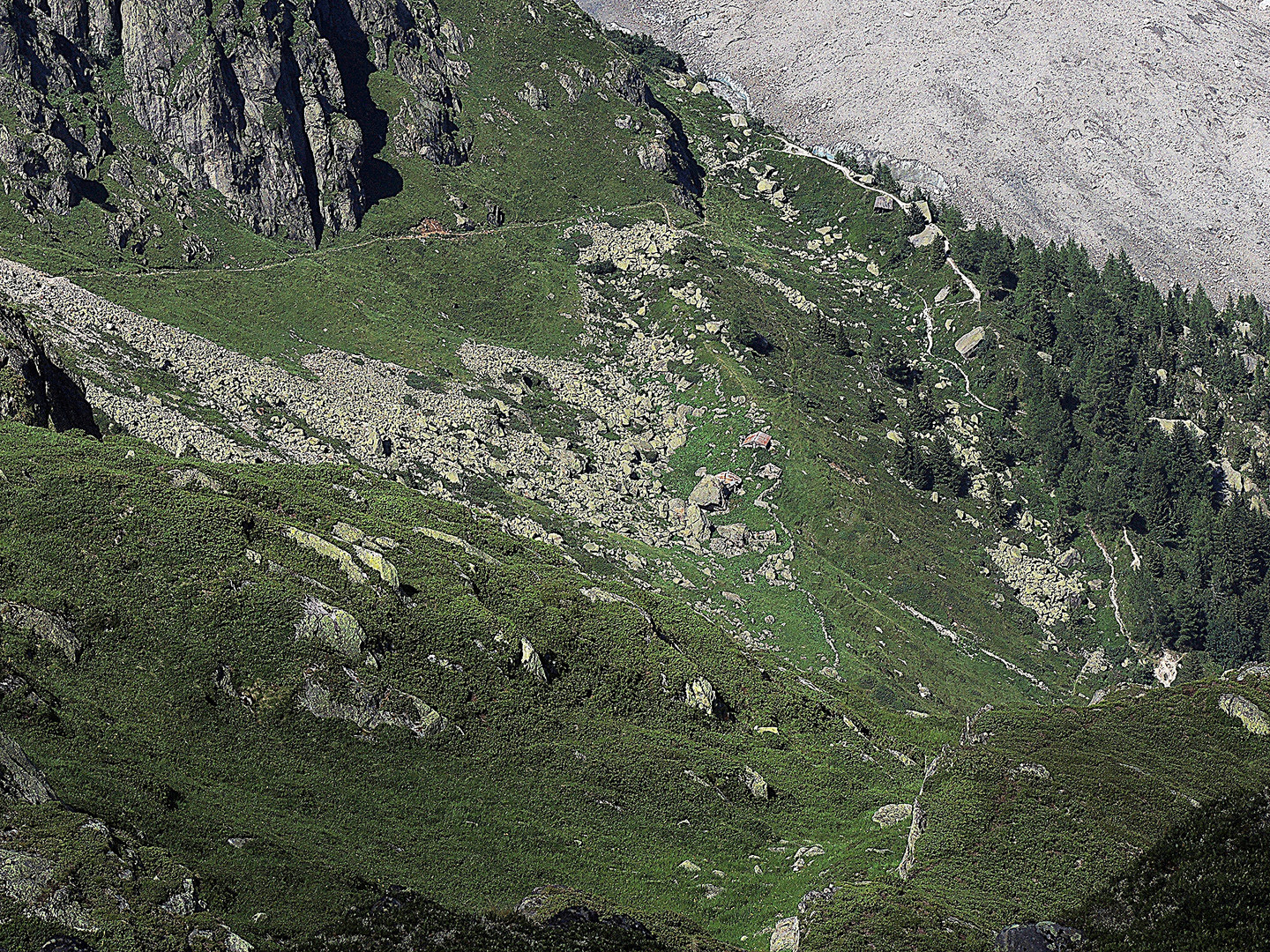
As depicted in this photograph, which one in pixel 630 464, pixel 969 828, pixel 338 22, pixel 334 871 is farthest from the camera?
pixel 338 22

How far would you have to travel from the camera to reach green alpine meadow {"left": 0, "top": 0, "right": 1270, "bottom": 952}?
36.7 metres

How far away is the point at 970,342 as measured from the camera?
175 metres

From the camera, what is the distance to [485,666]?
167ft

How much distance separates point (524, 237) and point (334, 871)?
15418 cm

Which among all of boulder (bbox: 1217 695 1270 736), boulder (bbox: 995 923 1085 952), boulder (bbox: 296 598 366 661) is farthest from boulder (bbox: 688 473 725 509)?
boulder (bbox: 995 923 1085 952)

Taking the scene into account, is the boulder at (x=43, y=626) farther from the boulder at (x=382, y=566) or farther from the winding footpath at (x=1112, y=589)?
the winding footpath at (x=1112, y=589)

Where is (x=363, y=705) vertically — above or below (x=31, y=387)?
below

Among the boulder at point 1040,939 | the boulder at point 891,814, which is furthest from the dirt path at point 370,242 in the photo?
the boulder at point 1040,939

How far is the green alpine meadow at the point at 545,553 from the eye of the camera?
36688 millimetres

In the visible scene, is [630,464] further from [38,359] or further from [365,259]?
[38,359]

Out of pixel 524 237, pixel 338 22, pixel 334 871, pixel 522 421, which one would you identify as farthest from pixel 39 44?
pixel 334 871

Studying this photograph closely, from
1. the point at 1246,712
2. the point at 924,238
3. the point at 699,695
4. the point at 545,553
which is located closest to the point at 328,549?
the point at 699,695

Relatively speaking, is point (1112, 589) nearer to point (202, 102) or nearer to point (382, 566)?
point (382, 566)

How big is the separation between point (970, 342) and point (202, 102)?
136 metres
